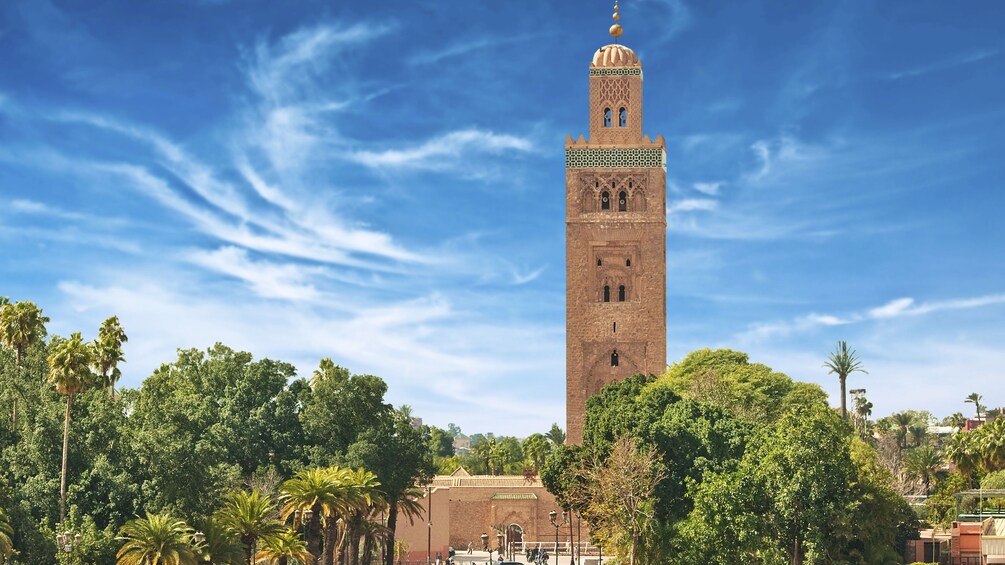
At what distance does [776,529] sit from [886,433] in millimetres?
62888

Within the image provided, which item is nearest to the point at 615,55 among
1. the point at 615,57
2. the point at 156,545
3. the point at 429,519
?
the point at 615,57

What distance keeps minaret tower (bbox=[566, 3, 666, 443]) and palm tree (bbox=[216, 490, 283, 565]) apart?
1148 inches

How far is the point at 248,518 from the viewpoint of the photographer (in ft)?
138

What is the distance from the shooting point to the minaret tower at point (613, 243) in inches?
2763

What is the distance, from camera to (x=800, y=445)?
41281 millimetres

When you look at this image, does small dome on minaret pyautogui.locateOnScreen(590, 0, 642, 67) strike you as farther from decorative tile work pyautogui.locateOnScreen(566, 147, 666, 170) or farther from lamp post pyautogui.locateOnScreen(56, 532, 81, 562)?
lamp post pyautogui.locateOnScreen(56, 532, 81, 562)

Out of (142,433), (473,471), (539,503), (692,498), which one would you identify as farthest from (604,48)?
(473,471)

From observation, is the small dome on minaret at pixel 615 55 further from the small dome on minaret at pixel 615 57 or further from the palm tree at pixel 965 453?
the palm tree at pixel 965 453

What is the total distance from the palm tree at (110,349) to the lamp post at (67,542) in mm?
15034

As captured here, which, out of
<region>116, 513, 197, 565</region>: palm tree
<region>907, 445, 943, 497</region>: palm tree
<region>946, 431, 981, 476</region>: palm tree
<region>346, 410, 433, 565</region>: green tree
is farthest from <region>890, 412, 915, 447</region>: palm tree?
<region>116, 513, 197, 565</region>: palm tree

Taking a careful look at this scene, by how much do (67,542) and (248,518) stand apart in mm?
8692

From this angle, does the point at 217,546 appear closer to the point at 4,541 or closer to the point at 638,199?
the point at 4,541

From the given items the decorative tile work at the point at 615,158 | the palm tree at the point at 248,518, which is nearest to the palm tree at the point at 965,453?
the decorative tile work at the point at 615,158

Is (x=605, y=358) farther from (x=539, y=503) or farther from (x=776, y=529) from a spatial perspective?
(x=776, y=529)
